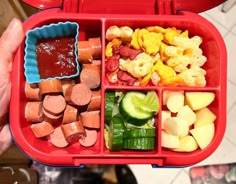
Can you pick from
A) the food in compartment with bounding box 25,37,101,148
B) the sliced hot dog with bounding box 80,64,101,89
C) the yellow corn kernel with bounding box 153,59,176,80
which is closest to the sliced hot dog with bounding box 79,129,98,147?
the food in compartment with bounding box 25,37,101,148

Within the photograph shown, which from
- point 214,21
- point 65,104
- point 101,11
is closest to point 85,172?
point 65,104

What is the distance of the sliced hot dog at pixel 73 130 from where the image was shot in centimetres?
89

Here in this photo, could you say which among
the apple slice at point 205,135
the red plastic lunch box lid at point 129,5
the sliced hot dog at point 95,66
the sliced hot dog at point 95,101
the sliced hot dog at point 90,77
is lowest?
the apple slice at point 205,135

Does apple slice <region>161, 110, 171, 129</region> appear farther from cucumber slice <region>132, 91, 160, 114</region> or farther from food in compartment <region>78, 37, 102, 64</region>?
food in compartment <region>78, 37, 102, 64</region>

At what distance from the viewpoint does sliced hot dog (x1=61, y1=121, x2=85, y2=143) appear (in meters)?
0.89

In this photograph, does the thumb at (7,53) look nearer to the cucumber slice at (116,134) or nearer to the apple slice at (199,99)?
the cucumber slice at (116,134)

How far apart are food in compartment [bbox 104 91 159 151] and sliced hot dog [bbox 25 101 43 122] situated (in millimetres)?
158

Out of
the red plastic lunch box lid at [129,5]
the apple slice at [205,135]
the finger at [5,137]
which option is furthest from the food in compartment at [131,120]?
the finger at [5,137]

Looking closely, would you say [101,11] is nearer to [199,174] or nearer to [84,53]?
[84,53]

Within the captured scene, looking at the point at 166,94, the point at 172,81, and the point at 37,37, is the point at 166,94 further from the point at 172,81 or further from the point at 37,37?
the point at 37,37

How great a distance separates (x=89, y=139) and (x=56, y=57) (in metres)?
0.21

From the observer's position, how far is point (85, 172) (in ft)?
4.66

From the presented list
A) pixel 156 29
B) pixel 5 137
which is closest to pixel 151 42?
pixel 156 29

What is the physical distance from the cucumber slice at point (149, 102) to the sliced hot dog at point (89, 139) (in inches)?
5.3
